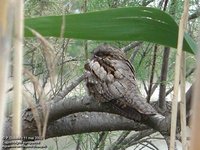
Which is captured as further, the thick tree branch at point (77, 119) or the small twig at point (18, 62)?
the thick tree branch at point (77, 119)

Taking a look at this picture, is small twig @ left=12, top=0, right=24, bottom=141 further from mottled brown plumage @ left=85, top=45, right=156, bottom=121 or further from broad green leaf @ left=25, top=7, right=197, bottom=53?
mottled brown plumage @ left=85, top=45, right=156, bottom=121

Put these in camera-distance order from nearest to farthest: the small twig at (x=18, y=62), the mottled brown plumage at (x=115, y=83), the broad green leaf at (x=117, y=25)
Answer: the small twig at (x=18, y=62), the broad green leaf at (x=117, y=25), the mottled brown plumage at (x=115, y=83)

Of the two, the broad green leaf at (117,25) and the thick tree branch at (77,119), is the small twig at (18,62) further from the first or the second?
the thick tree branch at (77,119)

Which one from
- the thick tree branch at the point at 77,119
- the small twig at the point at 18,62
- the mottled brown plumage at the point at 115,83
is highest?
the mottled brown plumage at the point at 115,83

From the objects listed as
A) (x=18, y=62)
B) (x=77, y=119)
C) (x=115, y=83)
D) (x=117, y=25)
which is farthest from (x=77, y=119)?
(x=18, y=62)

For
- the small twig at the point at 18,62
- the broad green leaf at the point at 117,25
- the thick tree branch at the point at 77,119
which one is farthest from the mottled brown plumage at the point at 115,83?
the small twig at the point at 18,62

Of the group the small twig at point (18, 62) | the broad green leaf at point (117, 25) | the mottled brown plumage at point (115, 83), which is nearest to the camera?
the small twig at point (18, 62)

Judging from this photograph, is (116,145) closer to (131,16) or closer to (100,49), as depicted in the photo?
(100,49)
